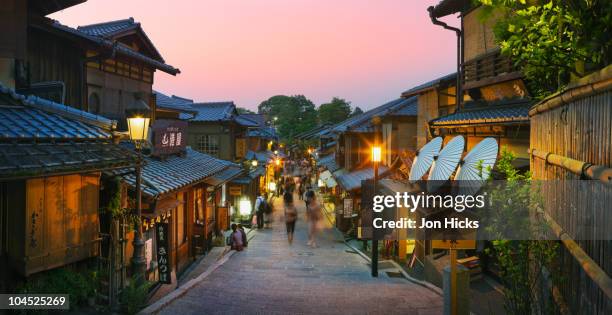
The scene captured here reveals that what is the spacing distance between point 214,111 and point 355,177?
14621 mm

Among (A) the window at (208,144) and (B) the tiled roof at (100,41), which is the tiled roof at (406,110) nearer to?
(B) the tiled roof at (100,41)

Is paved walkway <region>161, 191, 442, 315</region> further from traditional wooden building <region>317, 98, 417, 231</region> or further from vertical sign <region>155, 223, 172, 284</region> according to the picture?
traditional wooden building <region>317, 98, 417, 231</region>

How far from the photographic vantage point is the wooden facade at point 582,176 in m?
3.53

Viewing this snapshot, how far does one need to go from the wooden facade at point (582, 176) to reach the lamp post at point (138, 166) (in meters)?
7.79

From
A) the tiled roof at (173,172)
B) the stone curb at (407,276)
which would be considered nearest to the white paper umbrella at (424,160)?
the stone curb at (407,276)

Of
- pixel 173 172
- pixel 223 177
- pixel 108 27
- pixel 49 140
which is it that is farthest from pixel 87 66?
pixel 223 177

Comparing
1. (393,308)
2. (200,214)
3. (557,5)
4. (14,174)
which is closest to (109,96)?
(200,214)

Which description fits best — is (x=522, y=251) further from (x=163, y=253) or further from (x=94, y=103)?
(x=94, y=103)

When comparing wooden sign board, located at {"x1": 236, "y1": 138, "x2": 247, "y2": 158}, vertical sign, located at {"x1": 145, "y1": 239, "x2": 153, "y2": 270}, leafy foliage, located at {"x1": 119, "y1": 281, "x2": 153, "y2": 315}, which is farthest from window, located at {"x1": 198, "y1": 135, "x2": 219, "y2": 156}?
leafy foliage, located at {"x1": 119, "y1": 281, "x2": 153, "y2": 315}

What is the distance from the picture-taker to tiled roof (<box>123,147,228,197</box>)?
11.5m

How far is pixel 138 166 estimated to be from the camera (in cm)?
939

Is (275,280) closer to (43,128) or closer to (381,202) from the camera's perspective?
(381,202)

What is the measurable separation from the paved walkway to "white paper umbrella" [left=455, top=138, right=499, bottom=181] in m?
3.25

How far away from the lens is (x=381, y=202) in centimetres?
1805
